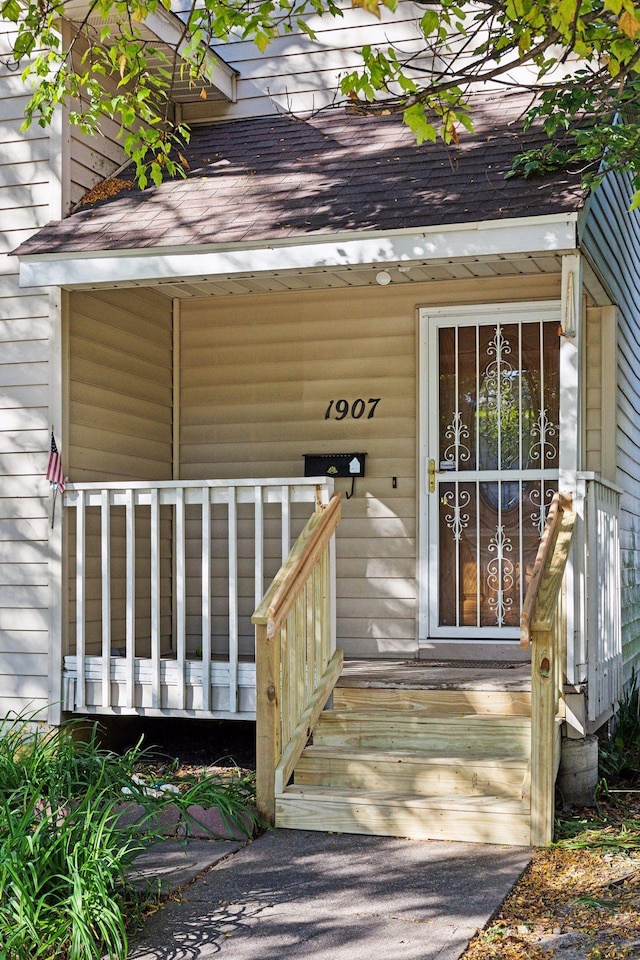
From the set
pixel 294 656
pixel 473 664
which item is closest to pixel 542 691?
pixel 294 656

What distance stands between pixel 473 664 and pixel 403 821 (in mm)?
1800

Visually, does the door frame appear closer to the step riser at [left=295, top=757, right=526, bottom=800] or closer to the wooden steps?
the wooden steps

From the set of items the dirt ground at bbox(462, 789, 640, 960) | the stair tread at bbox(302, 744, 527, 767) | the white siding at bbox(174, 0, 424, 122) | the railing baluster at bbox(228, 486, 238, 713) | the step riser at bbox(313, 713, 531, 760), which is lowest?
the dirt ground at bbox(462, 789, 640, 960)

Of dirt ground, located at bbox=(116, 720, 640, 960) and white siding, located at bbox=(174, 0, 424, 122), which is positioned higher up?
white siding, located at bbox=(174, 0, 424, 122)

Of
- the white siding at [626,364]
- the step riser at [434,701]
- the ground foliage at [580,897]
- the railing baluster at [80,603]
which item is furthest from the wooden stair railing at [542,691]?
the railing baluster at [80,603]

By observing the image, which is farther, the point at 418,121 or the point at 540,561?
the point at 540,561

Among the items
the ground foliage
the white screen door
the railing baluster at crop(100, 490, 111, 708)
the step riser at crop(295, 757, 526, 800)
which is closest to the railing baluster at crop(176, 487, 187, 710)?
the railing baluster at crop(100, 490, 111, 708)

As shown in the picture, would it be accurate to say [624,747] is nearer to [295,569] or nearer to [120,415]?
[295,569]

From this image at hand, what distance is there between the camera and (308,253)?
582 centimetres

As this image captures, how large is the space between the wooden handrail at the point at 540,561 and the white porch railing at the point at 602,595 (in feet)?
0.56

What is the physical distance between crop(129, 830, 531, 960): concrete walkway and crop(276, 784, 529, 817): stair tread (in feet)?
0.52

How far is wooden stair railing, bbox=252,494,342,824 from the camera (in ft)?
16.9

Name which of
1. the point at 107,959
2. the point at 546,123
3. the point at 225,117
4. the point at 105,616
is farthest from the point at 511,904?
the point at 225,117

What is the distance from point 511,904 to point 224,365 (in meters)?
4.66
